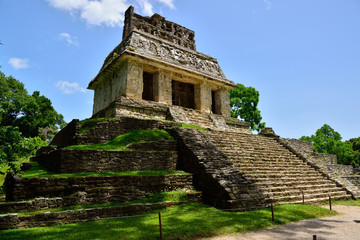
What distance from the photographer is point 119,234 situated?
421 centimetres

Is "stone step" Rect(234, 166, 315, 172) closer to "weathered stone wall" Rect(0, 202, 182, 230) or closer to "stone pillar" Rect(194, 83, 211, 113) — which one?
"weathered stone wall" Rect(0, 202, 182, 230)

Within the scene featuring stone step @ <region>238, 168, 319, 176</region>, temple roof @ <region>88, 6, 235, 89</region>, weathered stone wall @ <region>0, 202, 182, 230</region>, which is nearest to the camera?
weathered stone wall @ <region>0, 202, 182, 230</region>

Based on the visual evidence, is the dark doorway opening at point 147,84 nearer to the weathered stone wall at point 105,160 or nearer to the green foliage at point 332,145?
the weathered stone wall at point 105,160

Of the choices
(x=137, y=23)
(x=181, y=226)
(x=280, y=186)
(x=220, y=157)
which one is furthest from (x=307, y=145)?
(x=181, y=226)

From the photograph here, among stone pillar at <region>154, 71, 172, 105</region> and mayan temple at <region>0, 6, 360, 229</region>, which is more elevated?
stone pillar at <region>154, 71, 172, 105</region>

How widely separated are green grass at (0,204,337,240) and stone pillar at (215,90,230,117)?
11124 millimetres

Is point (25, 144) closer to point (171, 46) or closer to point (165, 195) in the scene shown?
point (165, 195)

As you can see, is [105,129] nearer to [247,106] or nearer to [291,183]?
[291,183]

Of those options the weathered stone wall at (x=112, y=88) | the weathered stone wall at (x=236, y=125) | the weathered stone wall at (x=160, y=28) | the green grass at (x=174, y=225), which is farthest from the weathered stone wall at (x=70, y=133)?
the weathered stone wall at (x=236, y=125)

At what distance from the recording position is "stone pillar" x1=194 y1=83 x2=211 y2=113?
1585cm

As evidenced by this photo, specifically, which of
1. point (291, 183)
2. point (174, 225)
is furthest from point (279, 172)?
point (174, 225)

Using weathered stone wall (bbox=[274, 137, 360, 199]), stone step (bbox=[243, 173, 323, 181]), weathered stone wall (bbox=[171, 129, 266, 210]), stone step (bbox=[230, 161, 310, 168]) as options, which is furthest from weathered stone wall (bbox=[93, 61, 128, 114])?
weathered stone wall (bbox=[274, 137, 360, 199])

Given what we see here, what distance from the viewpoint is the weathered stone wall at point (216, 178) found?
248 inches

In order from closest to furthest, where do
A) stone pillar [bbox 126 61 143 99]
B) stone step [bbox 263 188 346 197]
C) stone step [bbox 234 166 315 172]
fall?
stone step [bbox 263 188 346 197] → stone step [bbox 234 166 315 172] → stone pillar [bbox 126 61 143 99]
